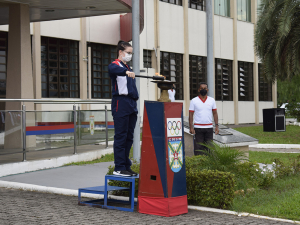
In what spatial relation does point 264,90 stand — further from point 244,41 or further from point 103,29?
point 103,29

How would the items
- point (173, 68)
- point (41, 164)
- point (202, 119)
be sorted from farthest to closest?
1. point (173, 68)
2. point (41, 164)
3. point (202, 119)

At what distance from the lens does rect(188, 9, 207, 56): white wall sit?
3055 centimetres

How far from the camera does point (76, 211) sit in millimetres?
6086

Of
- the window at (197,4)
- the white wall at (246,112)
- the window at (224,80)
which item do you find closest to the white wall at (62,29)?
the window at (197,4)

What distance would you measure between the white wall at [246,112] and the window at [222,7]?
22.2 ft

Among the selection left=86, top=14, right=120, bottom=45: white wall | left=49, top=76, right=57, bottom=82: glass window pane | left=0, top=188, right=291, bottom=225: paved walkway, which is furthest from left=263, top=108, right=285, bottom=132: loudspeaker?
left=0, top=188, right=291, bottom=225: paved walkway

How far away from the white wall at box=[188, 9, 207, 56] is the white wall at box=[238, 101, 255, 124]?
5.64 m

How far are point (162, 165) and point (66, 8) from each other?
10.5 m

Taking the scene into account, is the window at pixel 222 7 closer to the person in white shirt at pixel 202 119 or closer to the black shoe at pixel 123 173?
the person in white shirt at pixel 202 119

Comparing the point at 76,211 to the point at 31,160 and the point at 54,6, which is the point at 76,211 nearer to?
the point at 31,160

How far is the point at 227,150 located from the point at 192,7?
24923 millimetres

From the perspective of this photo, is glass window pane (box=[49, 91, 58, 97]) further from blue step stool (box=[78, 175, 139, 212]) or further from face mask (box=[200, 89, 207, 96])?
blue step stool (box=[78, 175, 139, 212])

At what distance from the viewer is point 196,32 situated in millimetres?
30906

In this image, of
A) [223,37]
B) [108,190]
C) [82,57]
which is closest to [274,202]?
[108,190]
